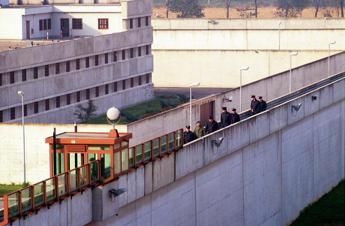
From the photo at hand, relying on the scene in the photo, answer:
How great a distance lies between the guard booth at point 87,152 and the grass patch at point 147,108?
38.6 m

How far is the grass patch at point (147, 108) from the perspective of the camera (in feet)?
253

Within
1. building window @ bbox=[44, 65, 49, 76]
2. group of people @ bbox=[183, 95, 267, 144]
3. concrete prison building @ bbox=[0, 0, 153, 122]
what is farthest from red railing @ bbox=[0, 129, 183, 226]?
building window @ bbox=[44, 65, 49, 76]

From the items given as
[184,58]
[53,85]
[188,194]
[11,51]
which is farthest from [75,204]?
[184,58]

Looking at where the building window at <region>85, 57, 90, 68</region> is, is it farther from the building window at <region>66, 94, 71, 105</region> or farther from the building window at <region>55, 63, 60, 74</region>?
the building window at <region>55, 63, 60, 74</region>

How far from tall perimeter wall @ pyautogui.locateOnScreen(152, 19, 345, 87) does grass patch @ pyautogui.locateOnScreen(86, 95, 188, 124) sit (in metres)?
9.28

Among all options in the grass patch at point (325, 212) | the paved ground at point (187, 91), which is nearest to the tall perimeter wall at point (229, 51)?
the paved ground at point (187, 91)

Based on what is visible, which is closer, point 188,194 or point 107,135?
point 107,135

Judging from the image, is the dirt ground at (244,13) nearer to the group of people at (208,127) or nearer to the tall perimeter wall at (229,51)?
the tall perimeter wall at (229,51)

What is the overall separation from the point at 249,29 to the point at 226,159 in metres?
61.8

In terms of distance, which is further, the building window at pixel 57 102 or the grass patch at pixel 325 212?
the building window at pixel 57 102

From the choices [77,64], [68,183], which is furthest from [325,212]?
[68,183]

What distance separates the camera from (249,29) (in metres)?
108

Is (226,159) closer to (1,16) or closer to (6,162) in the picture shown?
(6,162)

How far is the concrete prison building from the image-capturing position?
227ft
